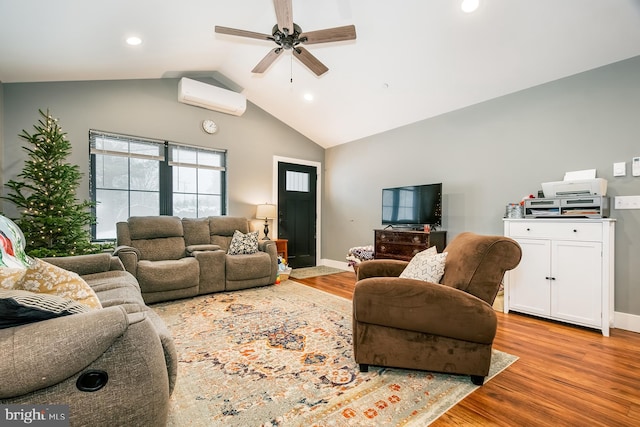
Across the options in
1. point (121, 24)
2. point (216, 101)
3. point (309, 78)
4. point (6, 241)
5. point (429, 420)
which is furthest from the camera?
point (216, 101)

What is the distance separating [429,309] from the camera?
163 centimetres

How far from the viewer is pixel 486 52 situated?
286 centimetres

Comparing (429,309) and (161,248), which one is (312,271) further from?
(429,309)

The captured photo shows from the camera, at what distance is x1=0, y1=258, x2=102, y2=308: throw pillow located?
3.78ft

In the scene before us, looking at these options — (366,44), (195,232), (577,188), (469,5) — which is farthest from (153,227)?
(577,188)

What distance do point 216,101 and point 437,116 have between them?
10.8 feet

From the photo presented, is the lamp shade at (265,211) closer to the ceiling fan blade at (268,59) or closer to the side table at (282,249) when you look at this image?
the side table at (282,249)

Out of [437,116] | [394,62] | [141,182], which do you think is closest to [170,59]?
[141,182]

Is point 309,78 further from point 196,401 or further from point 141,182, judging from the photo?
point 196,401

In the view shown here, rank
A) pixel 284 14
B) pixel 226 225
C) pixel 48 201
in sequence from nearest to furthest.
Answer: pixel 284 14, pixel 48 201, pixel 226 225

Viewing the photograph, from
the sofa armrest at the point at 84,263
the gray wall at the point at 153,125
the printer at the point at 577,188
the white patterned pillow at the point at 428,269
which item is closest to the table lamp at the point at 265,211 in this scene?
the gray wall at the point at 153,125

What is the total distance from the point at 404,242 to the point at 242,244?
2.25 meters

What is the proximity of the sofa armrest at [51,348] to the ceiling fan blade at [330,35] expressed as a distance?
243 cm

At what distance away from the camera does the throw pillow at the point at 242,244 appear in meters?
4.02
